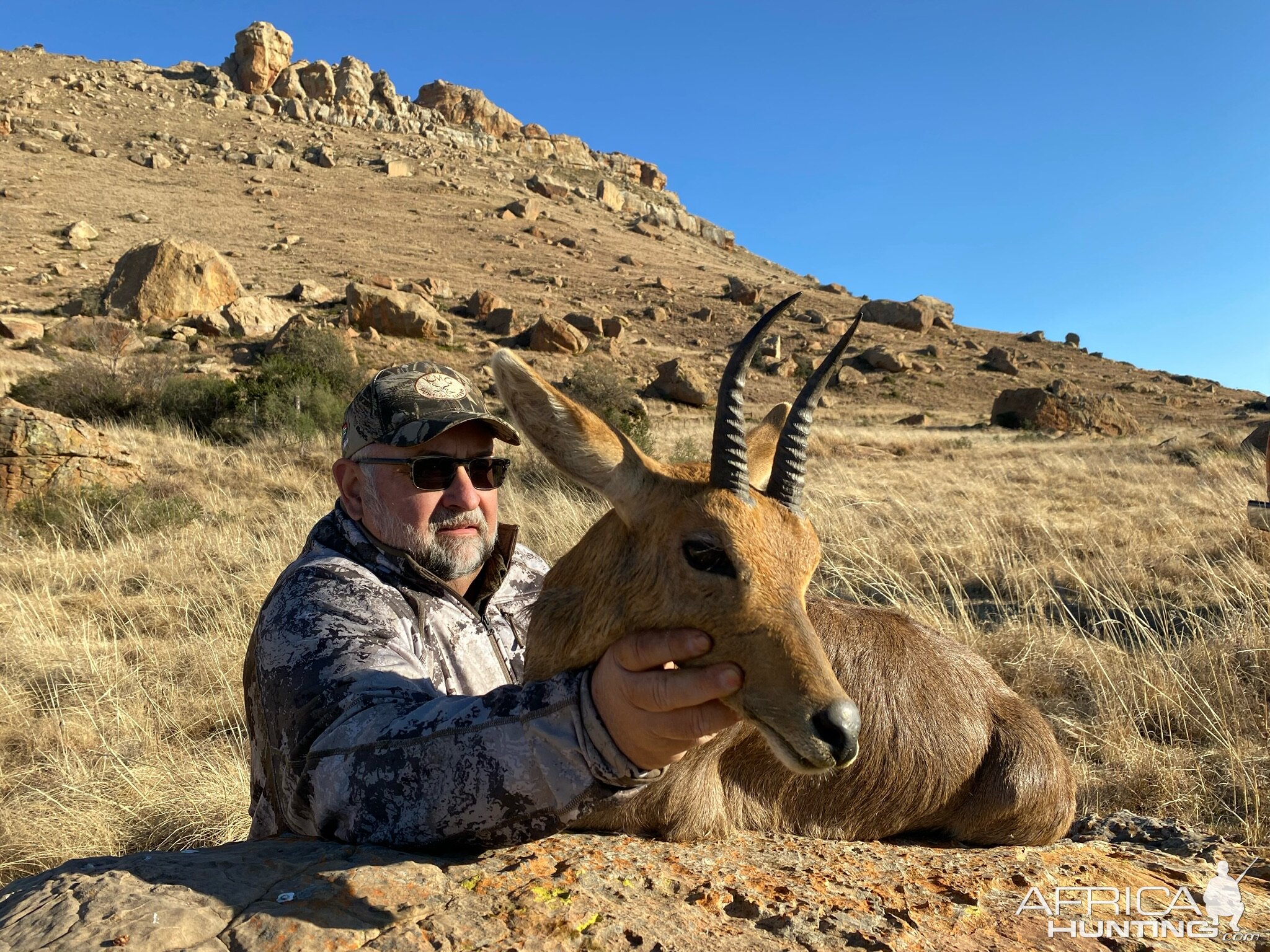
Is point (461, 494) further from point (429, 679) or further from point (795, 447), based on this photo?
point (795, 447)

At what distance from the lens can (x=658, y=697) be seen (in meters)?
1.92

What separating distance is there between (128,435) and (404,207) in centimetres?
5387

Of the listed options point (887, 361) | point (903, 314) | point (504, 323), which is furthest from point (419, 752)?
point (903, 314)

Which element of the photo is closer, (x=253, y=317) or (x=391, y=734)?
(x=391, y=734)

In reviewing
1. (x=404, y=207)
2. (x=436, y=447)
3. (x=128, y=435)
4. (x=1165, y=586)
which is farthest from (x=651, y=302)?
(x=436, y=447)

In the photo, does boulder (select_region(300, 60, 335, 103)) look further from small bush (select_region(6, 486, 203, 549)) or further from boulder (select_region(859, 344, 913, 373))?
Answer: small bush (select_region(6, 486, 203, 549))

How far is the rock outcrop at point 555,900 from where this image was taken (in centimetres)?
192

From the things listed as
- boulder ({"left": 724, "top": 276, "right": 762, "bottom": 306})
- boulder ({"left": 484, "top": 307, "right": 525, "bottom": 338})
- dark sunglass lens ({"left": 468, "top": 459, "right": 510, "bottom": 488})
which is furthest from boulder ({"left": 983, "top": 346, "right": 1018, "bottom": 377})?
dark sunglass lens ({"left": 468, "top": 459, "right": 510, "bottom": 488})

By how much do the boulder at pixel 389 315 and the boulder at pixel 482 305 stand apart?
6383 mm

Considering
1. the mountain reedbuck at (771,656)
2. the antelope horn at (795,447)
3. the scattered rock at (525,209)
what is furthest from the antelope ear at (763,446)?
the scattered rock at (525,209)

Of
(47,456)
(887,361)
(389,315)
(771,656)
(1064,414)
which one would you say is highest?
→ (887,361)

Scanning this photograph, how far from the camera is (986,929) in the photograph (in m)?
2.43

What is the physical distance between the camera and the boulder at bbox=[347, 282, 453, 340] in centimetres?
3316

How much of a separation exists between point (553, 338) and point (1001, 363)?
30.8 metres
